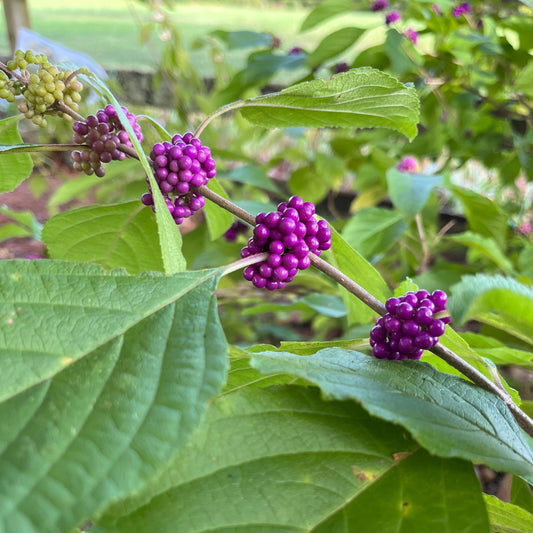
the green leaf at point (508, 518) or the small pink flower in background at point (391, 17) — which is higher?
the small pink flower in background at point (391, 17)

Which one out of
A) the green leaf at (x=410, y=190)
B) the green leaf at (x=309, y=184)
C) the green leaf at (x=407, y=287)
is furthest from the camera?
the green leaf at (x=309, y=184)

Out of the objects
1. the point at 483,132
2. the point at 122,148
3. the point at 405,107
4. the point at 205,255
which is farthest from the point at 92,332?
the point at 483,132

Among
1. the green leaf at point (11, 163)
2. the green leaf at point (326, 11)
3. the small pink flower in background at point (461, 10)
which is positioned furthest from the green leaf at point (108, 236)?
the small pink flower in background at point (461, 10)

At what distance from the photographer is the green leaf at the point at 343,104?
404mm

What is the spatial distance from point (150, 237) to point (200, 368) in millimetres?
289

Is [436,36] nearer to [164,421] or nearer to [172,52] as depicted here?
[172,52]

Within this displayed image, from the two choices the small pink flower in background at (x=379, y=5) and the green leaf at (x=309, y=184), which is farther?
the green leaf at (x=309, y=184)

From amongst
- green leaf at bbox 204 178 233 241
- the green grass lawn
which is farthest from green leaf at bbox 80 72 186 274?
the green grass lawn

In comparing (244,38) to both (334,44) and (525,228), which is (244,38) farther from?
(525,228)

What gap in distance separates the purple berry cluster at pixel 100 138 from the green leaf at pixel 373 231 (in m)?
0.61

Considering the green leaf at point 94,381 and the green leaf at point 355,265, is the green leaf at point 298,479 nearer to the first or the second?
the green leaf at point 94,381

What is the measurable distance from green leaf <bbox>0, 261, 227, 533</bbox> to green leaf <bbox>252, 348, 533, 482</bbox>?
0.04 m

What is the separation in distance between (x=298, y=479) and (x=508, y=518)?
163mm

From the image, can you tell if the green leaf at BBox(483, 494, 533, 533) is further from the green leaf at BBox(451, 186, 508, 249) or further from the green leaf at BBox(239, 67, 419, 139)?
the green leaf at BBox(451, 186, 508, 249)
